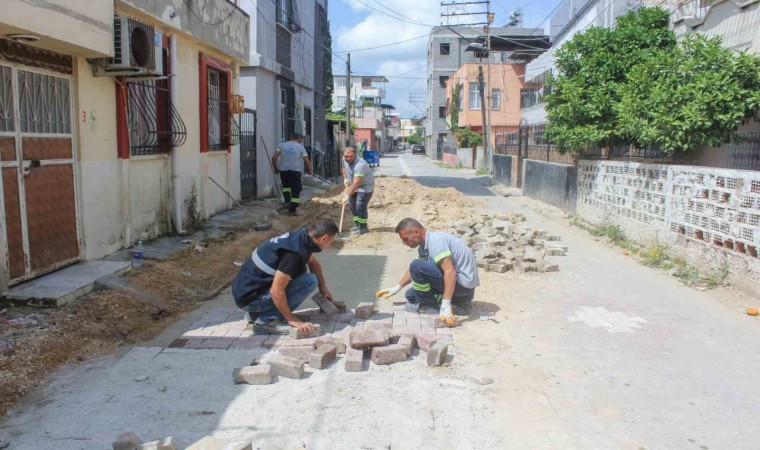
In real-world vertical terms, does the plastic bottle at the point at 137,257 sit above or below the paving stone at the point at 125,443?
above

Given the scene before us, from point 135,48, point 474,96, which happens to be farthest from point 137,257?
point 474,96

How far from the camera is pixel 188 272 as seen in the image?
750 cm

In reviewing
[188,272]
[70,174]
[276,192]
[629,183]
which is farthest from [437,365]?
[276,192]

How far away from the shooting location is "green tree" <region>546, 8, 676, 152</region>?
1148cm

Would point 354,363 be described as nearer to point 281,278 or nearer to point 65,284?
point 281,278

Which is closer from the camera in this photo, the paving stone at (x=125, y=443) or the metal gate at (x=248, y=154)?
the paving stone at (x=125, y=443)

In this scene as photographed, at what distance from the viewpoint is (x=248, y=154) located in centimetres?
1428

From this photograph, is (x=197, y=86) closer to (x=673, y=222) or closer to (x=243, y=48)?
(x=243, y=48)

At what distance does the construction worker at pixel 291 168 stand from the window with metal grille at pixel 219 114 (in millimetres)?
1058

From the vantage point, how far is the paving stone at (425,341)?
477cm

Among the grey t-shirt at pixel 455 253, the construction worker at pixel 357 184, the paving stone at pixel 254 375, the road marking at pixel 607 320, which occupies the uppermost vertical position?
the construction worker at pixel 357 184

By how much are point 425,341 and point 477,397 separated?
86 centimetres

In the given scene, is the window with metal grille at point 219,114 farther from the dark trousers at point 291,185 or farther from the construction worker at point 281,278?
the construction worker at point 281,278

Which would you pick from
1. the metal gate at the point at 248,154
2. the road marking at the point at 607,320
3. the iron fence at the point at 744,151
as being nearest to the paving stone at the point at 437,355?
the road marking at the point at 607,320
